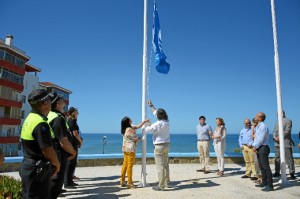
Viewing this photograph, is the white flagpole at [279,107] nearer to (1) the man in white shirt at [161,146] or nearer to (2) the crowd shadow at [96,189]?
(1) the man in white shirt at [161,146]

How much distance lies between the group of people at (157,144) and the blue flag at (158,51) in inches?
59.6

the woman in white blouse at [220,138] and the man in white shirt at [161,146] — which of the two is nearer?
the man in white shirt at [161,146]

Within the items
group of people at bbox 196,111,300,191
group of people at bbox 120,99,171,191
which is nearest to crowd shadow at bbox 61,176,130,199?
group of people at bbox 120,99,171,191

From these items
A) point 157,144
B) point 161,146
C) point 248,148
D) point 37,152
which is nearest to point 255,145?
point 248,148

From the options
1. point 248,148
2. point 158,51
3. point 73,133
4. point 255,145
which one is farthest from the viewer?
point 248,148

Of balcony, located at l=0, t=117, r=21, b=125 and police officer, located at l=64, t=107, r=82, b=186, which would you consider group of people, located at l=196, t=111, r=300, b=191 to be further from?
balcony, located at l=0, t=117, r=21, b=125

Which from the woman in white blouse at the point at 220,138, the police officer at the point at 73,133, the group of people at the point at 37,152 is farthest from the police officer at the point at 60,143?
the woman in white blouse at the point at 220,138

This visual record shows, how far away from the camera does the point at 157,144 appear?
23.4 ft

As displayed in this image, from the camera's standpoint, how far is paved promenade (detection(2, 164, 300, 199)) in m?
6.40

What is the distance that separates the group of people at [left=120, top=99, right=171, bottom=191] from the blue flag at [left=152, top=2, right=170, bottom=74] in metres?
1.51

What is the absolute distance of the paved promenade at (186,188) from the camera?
21.0 ft

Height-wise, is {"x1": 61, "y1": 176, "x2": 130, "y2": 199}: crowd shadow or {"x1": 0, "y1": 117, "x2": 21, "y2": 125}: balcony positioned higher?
{"x1": 0, "y1": 117, "x2": 21, "y2": 125}: balcony

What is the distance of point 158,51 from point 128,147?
316 cm

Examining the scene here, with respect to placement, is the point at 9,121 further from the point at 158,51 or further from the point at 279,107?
the point at 279,107
